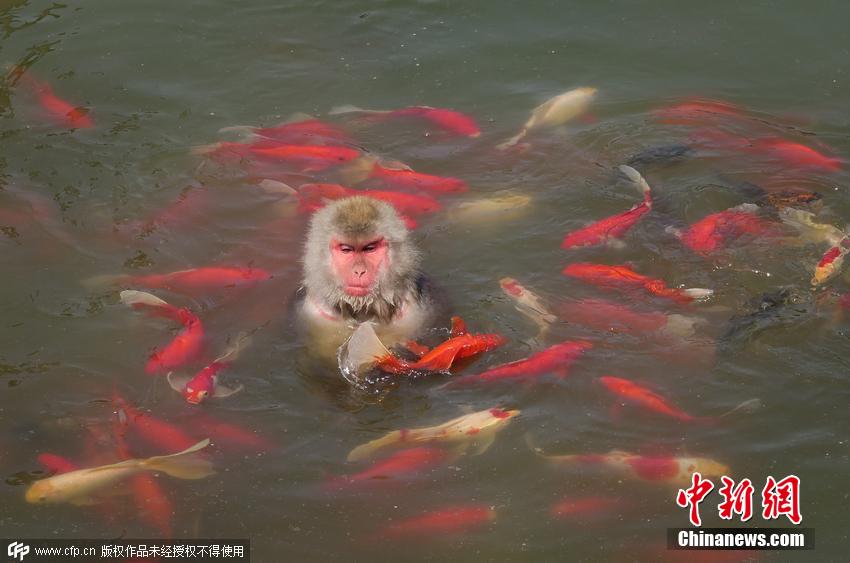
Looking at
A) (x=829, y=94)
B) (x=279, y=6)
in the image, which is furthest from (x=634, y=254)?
(x=279, y=6)

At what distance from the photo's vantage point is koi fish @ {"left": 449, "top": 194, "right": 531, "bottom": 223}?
9.40 metres

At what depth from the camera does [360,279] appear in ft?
24.9

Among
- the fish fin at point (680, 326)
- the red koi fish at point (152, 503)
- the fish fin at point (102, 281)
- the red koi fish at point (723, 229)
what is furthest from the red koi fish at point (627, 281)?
the red koi fish at point (152, 503)

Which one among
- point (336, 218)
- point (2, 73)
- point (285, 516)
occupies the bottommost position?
point (285, 516)

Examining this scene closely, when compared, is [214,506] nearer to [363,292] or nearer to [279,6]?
[363,292]

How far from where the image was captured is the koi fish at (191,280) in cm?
865

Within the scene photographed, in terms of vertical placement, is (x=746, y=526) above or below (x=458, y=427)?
below

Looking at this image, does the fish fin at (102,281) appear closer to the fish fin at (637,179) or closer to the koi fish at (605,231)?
the koi fish at (605,231)

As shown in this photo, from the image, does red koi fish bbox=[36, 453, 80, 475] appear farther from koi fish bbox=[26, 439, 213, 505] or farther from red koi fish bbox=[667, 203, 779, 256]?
red koi fish bbox=[667, 203, 779, 256]

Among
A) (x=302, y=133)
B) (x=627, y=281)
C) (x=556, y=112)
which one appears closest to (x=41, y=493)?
(x=627, y=281)

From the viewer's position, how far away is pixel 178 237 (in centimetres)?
932

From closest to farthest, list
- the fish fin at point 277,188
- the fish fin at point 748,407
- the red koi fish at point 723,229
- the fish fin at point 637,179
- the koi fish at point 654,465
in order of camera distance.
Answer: the koi fish at point 654,465
the fish fin at point 748,407
the red koi fish at point 723,229
the fish fin at point 637,179
the fish fin at point 277,188

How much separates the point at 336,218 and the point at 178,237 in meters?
A: 2.28

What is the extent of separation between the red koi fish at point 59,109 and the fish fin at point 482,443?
568cm
